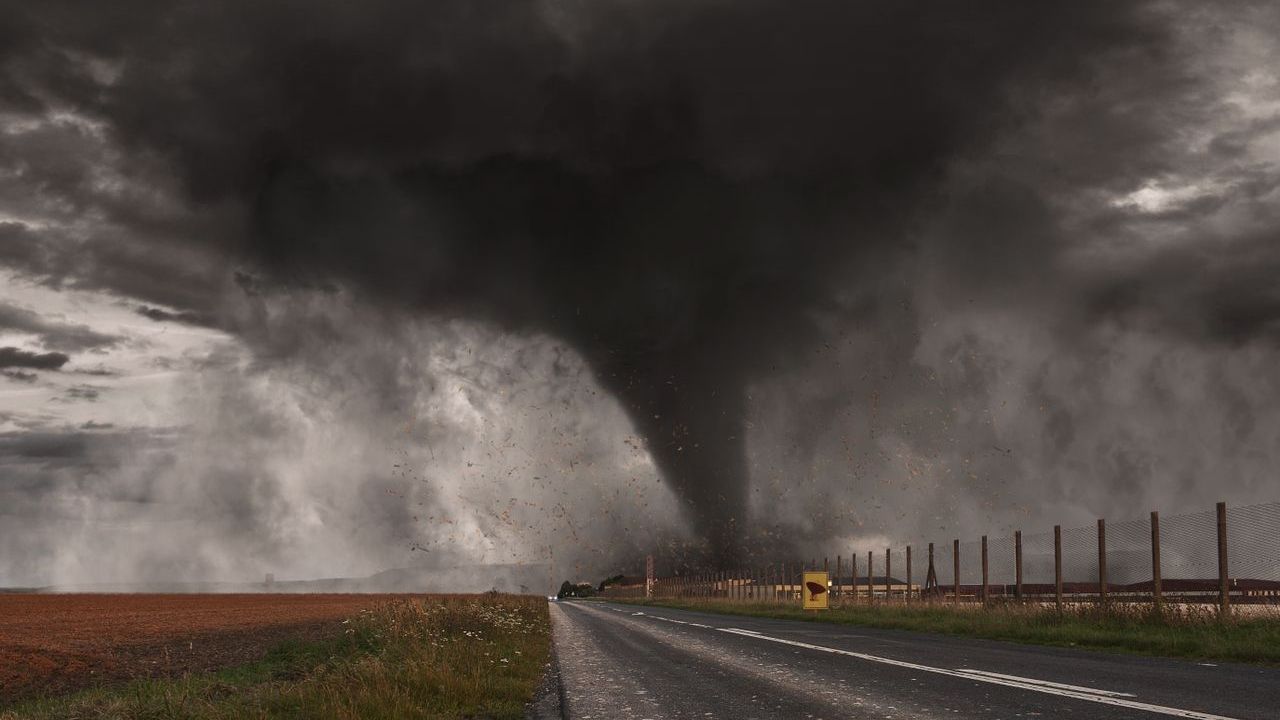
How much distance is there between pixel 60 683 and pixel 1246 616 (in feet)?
88.3

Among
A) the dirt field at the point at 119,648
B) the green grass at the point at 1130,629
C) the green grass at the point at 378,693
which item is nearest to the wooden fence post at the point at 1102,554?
the green grass at the point at 1130,629

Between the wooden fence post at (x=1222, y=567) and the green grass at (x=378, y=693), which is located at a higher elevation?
the wooden fence post at (x=1222, y=567)

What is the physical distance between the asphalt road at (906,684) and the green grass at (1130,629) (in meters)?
1.56

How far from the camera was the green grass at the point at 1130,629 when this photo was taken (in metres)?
14.5

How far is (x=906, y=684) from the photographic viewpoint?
9.99 meters

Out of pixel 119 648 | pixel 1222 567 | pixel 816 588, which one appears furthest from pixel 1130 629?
pixel 119 648

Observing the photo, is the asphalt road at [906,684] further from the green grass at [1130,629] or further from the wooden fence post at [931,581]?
the wooden fence post at [931,581]

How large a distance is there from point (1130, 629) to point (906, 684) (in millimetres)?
11688

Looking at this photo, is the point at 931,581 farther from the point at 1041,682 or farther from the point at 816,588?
the point at 1041,682

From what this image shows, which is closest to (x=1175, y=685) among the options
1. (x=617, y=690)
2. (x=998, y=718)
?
(x=998, y=718)

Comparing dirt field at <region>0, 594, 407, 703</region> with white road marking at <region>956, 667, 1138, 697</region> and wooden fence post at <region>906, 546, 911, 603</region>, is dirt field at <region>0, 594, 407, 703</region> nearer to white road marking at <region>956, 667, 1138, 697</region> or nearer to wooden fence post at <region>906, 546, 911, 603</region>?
white road marking at <region>956, 667, 1138, 697</region>

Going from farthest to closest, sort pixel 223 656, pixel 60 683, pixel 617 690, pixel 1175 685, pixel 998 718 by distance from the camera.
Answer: pixel 223 656 → pixel 60 683 → pixel 617 690 → pixel 1175 685 → pixel 998 718

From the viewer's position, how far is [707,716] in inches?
315

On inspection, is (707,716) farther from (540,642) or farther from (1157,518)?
(1157,518)
